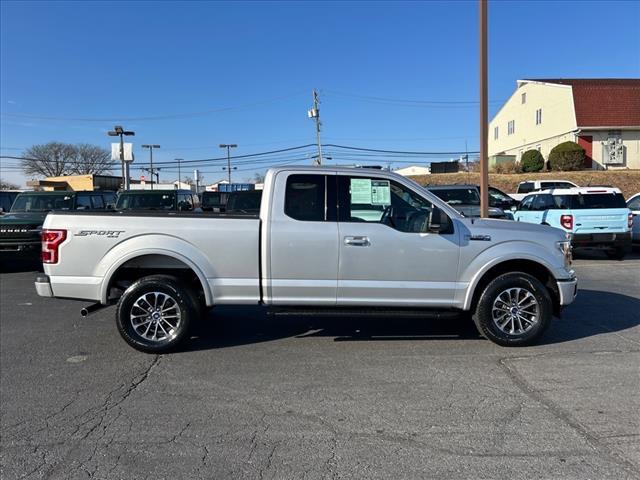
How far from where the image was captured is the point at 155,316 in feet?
17.9

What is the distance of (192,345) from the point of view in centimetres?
579

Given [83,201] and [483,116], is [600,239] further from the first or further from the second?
[83,201]

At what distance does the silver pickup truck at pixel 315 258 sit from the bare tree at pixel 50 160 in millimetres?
94690

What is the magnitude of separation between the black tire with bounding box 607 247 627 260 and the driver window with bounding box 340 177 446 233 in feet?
30.5

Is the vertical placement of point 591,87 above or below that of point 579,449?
above

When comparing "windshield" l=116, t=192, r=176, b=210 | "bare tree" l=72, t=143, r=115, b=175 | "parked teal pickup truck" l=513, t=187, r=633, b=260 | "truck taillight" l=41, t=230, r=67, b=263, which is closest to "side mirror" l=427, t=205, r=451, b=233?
"truck taillight" l=41, t=230, r=67, b=263

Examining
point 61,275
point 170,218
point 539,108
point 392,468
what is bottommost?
point 392,468

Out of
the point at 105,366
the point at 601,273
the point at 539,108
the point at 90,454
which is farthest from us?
the point at 539,108

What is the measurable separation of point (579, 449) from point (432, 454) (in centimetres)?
99

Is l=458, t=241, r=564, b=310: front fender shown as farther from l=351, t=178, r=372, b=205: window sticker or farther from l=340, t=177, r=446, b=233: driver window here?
l=351, t=178, r=372, b=205: window sticker

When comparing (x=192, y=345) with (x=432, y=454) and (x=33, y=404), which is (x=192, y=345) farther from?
(x=432, y=454)

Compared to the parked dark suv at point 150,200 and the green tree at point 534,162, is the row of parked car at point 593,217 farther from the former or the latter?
the green tree at point 534,162

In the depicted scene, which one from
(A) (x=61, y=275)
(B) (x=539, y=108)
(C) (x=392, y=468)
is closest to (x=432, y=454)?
(C) (x=392, y=468)

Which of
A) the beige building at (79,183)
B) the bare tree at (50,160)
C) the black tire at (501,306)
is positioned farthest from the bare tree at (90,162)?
the black tire at (501,306)
